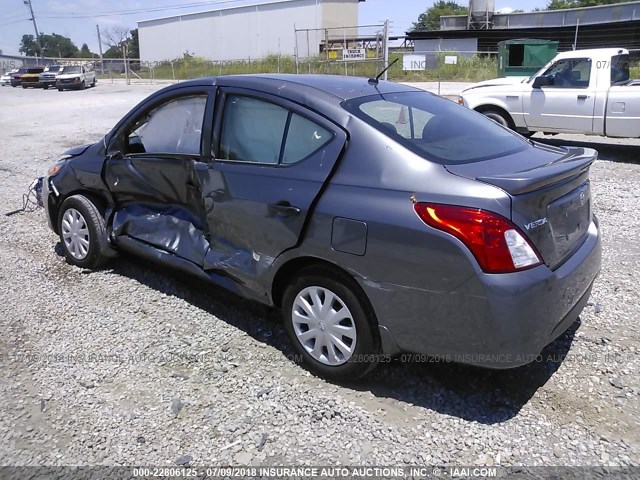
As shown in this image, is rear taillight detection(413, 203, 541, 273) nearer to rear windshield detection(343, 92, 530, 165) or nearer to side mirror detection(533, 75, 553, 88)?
rear windshield detection(343, 92, 530, 165)

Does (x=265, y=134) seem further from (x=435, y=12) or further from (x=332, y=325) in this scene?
(x=435, y=12)

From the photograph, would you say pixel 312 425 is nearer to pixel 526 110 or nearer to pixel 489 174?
pixel 489 174

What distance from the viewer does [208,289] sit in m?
4.49

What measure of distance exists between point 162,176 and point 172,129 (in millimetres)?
366

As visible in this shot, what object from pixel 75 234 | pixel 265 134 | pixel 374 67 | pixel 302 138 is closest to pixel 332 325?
pixel 302 138

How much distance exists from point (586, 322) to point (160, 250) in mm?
3180

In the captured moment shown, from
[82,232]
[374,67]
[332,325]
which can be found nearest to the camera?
[332,325]

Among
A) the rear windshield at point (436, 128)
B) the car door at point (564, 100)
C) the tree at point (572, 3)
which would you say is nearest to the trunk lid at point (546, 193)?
the rear windshield at point (436, 128)

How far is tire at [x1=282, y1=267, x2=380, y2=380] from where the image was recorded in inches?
117

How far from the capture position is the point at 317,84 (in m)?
3.51

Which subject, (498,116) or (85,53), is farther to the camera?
(85,53)

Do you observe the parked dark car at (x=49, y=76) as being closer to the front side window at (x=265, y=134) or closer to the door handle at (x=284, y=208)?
the front side window at (x=265, y=134)

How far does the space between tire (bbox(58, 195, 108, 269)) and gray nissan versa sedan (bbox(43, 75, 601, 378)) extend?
0.64m

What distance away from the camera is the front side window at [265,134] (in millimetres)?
3240
